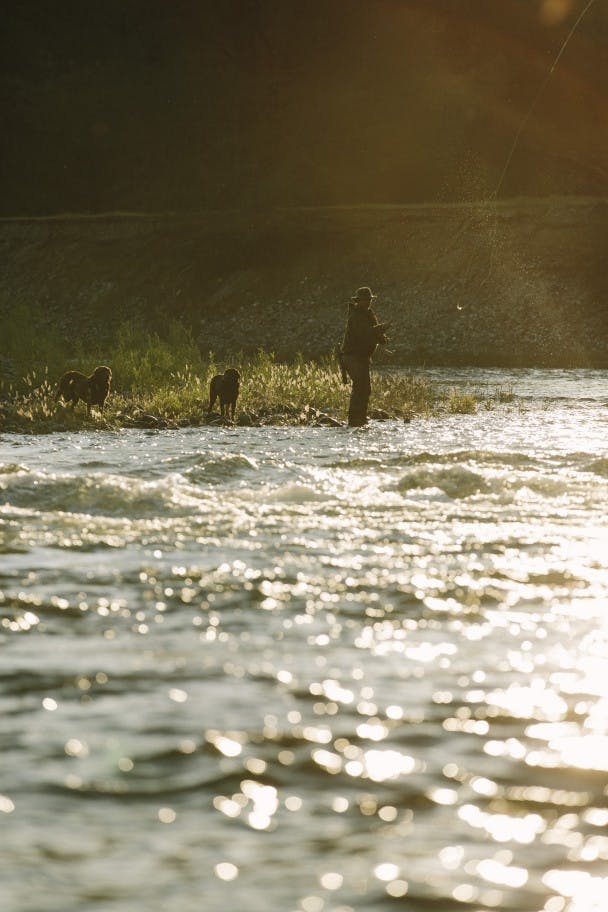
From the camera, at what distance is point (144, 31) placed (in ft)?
292

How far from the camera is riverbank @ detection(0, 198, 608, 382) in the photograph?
6581 cm

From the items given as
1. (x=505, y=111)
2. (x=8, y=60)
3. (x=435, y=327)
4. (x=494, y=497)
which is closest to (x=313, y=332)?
(x=435, y=327)

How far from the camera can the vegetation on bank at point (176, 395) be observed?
912 inches

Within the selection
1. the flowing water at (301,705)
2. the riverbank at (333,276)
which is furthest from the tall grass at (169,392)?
the riverbank at (333,276)

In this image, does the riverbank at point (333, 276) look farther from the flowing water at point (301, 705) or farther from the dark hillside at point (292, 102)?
the flowing water at point (301, 705)

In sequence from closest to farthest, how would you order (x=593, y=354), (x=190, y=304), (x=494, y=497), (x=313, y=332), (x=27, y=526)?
(x=27, y=526) → (x=494, y=497) → (x=593, y=354) → (x=313, y=332) → (x=190, y=304)

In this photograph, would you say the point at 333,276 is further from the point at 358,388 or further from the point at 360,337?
the point at 360,337

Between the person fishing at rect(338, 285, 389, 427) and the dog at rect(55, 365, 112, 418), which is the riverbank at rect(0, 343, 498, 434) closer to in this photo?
the dog at rect(55, 365, 112, 418)

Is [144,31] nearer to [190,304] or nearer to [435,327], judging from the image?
[190,304]

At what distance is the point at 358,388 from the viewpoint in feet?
74.4

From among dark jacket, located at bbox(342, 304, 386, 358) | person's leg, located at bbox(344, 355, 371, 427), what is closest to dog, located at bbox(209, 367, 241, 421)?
person's leg, located at bbox(344, 355, 371, 427)

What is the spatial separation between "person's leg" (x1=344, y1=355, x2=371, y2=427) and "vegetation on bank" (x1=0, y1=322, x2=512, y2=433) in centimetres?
70

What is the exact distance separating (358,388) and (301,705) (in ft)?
54.8

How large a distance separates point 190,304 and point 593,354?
22.9m
